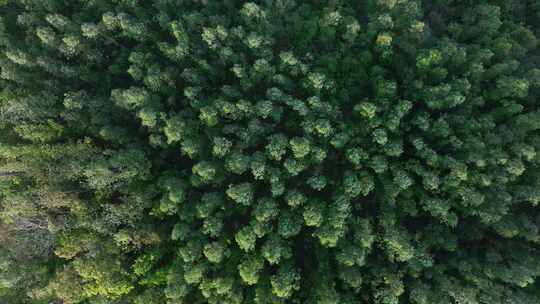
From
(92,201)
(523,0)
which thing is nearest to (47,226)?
(92,201)

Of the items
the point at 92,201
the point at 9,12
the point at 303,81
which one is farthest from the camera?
the point at 9,12

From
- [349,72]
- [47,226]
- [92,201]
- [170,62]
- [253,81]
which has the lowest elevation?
[47,226]

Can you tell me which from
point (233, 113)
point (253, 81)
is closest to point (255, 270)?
point (233, 113)

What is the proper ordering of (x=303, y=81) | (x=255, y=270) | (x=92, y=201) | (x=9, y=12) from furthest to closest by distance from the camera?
(x=9, y=12) < (x=303, y=81) < (x=92, y=201) < (x=255, y=270)

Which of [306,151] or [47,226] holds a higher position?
[306,151]

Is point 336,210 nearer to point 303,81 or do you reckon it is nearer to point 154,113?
point 303,81

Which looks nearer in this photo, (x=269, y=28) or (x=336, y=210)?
(x=336, y=210)

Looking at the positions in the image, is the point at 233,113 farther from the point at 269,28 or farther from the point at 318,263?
the point at 318,263
